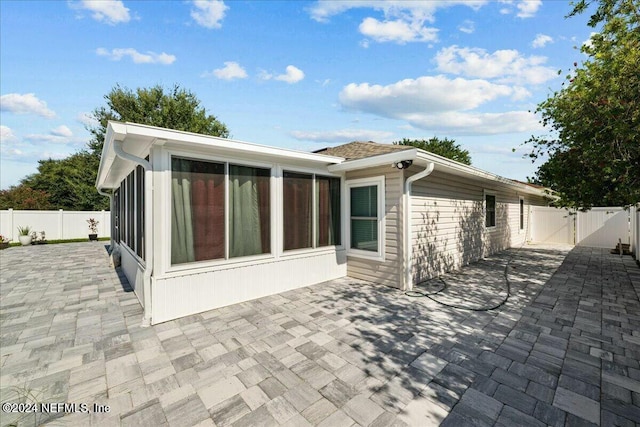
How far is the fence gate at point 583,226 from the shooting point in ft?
33.9

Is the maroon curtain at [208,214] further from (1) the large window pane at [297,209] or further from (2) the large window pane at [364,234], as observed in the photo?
(2) the large window pane at [364,234]

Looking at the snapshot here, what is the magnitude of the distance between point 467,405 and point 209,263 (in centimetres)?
361

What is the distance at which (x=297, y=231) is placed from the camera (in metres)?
5.25

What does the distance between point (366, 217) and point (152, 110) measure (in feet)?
65.3

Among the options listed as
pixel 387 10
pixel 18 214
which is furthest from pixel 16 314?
pixel 18 214

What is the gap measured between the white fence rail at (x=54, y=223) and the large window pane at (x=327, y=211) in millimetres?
15516

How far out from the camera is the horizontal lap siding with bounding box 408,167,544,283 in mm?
5457

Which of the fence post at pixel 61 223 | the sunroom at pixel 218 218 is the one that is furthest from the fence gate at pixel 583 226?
the fence post at pixel 61 223

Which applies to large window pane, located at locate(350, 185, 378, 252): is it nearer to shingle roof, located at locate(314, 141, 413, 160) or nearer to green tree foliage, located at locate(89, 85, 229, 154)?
shingle roof, located at locate(314, 141, 413, 160)

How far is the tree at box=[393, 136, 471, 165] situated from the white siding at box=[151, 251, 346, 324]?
23893 millimetres

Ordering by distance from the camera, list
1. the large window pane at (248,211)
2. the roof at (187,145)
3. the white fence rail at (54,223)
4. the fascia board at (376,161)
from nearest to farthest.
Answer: the roof at (187,145) < the large window pane at (248,211) < the fascia board at (376,161) < the white fence rail at (54,223)

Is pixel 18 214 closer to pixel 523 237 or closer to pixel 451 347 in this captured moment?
pixel 451 347

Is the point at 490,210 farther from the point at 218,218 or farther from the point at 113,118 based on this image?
the point at 113,118

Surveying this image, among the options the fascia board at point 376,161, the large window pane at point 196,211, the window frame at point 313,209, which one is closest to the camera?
the large window pane at point 196,211
